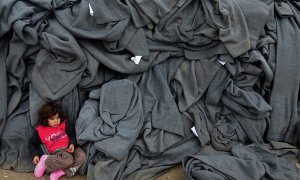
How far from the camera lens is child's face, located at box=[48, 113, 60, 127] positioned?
5.16 feet

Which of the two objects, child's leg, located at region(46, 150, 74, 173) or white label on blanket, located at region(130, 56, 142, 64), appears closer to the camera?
child's leg, located at region(46, 150, 74, 173)

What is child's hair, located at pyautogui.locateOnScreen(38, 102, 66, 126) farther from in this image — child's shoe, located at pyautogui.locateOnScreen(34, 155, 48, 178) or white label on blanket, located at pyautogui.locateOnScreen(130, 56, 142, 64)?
white label on blanket, located at pyautogui.locateOnScreen(130, 56, 142, 64)

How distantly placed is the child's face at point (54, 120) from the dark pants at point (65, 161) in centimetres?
11

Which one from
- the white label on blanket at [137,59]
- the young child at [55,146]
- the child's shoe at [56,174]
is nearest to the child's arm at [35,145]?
the young child at [55,146]

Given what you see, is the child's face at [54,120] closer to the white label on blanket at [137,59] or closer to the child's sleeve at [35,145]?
the child's sleeve at [35,145]

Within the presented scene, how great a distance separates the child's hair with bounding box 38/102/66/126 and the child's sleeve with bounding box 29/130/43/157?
0.06m

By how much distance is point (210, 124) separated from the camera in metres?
1.68

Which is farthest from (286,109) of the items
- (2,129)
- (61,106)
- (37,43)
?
(2,129)

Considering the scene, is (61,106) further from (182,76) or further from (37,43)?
(182,76)

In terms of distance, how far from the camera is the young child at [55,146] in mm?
1551

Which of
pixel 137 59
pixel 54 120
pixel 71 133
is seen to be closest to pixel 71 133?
pixel 71 133

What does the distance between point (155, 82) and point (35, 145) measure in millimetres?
571

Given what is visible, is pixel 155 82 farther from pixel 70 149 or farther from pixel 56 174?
pixel 56 174

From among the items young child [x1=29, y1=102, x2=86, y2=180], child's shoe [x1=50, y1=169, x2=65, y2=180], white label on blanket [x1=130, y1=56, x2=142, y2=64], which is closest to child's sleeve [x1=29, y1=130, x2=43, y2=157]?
young child [x1=29, y1=102, x2=86, y2=180]
